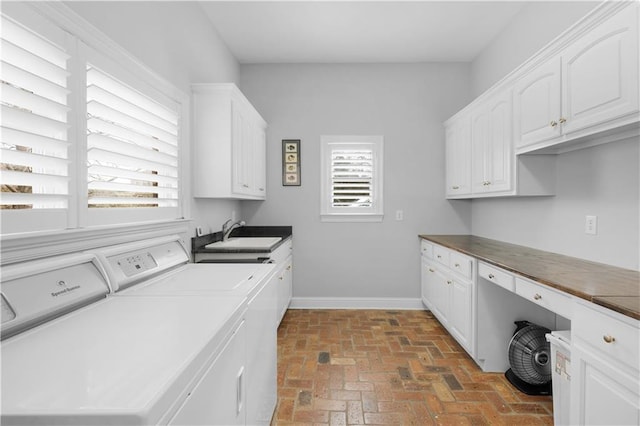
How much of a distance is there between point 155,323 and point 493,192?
2801 mm

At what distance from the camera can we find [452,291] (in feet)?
9.58

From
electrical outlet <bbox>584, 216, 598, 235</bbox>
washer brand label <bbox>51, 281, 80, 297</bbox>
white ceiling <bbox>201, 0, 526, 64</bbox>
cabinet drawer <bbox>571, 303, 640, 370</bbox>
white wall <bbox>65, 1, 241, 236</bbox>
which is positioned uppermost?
white ceiling <bbox>201, 0, 526, 64</bbox>

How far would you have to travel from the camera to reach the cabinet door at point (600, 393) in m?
1.16

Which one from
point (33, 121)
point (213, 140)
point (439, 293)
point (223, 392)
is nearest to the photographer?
point (223, 392)

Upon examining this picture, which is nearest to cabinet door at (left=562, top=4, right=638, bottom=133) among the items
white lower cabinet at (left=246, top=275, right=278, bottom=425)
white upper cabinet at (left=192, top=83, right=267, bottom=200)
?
white lower cabinet at (left=246, top=275, right=278, bottom=425)

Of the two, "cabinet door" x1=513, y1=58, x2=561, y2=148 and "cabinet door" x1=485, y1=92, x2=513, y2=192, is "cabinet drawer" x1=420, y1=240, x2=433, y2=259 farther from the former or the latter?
"cabinet door" x1=513, y1=58, x2=561, y2=148

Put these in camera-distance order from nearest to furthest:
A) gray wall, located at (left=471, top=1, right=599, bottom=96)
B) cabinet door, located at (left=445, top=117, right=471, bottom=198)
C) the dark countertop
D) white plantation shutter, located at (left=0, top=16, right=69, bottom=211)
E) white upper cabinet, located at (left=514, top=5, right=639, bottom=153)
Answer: white plantation shutter, located at (left=0, top=16, right=69, bottom=211) < the dark countertop < white upper cabinet, located at (left=514, top=5, right=639, bottom=153) < gray wall, located at (left=471, top=1, right=599, bottom=96) < cabinet door, located at (left=445, top=117, right=471, bottom=198)

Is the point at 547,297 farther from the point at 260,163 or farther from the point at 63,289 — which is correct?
the point at 260,163

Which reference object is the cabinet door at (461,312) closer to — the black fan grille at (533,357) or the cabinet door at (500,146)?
the black fan grille at (533,357)

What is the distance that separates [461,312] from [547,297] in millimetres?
1107

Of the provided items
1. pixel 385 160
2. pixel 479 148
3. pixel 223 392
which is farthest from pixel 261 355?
pixel 385 160

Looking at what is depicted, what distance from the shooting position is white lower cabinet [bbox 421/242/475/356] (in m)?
2.58

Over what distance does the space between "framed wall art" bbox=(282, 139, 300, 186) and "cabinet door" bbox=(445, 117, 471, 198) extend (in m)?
1.83

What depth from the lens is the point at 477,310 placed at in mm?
2473
